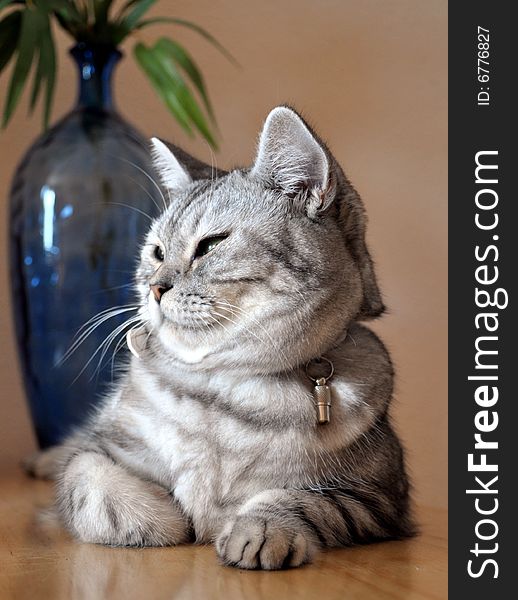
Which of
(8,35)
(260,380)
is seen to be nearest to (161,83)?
(8,35)

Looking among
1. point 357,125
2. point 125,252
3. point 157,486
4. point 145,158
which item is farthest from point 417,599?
point 357,125

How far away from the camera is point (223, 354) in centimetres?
100

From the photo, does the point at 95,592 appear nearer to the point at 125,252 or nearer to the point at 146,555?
the point at 146,555

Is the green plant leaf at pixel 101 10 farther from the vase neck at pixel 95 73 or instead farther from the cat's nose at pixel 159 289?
the cat's nose at pixel 159 289

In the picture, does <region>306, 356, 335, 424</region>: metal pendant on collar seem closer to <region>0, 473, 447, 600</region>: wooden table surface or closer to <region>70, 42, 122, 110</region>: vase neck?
<region>0, 473, 447, 600</region>: wooden table surface

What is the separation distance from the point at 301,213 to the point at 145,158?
74 centimetres

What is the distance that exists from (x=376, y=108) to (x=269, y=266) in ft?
3.65

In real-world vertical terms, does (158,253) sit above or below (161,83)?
below

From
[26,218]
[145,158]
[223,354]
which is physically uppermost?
[145,158]

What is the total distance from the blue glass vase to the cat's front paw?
808 millimetres

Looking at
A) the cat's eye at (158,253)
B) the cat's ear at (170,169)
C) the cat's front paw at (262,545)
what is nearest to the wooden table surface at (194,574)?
the cat's front paw at (262,545)

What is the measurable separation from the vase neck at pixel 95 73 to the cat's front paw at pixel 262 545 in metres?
1.07

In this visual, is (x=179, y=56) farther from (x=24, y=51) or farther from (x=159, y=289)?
(x=159, y=289)

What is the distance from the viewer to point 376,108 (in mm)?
1989
